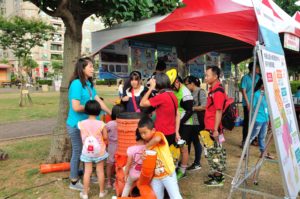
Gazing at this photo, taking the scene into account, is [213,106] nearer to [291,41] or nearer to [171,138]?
[171,138]

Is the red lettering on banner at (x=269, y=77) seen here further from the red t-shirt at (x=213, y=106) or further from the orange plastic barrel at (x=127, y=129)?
the orange plastic barrel at (x=127, y=129)

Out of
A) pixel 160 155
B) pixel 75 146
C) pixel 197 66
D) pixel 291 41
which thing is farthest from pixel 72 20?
pixel 197 66

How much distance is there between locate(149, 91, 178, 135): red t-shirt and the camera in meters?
3.96

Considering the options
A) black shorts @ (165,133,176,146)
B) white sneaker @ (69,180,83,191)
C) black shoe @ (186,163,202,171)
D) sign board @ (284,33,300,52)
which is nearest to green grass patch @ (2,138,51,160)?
white sneaker @ (69,180,83,191)

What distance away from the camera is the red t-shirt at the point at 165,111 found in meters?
3.96

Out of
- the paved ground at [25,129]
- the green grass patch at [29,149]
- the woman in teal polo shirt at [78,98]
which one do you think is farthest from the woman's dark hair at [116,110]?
the paved ground at [25,129]

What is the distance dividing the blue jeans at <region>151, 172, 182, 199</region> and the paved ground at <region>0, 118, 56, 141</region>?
5.99 meters

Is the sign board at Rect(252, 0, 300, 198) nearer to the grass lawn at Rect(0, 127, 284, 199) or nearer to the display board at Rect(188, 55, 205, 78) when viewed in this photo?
the grass lawn at Rect(0, 127, 284, 199)

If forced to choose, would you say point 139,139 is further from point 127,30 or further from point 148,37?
point 148,37

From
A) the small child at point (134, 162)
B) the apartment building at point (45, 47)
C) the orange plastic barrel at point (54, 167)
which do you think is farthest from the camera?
the apartment building at point (45, 47)

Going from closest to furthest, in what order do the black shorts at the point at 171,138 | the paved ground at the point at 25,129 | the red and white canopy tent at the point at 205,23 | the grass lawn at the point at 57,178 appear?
the black shorts at the point at 171,138, the grass lawn at the point at 57,178, the red and white canopy tent at the point at 205,23, the paved ground at the point at 25,129

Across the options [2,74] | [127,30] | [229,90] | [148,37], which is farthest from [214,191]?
[2,74]

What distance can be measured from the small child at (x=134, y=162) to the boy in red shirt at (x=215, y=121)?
1.14 m

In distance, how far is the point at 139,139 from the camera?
3600 millimetres
